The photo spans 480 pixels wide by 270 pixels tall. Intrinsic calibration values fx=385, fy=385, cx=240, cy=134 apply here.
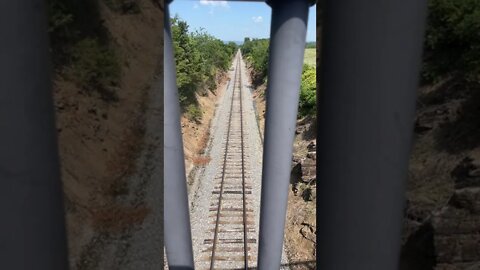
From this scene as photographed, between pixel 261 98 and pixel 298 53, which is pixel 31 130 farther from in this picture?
pixel 261 98

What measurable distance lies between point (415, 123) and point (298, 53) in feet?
13.5

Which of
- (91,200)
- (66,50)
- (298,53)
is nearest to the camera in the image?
(66,50)

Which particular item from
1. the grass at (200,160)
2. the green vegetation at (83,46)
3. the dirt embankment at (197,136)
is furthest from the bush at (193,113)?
the green vegetation at (83,46)

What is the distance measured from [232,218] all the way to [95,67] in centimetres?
1226

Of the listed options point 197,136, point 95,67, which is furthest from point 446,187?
point 197,136

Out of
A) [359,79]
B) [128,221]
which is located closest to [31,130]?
[128,221]

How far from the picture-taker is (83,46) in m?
2.03

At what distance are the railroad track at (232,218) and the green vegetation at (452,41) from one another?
9693 mm

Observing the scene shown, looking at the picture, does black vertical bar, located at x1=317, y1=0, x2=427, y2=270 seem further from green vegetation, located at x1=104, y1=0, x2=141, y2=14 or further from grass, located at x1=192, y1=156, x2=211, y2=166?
grass, located at x1=192, y1=156, x2=211, y2=166

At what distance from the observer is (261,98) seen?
40.3m

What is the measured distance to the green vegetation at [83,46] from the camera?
197 centimetres

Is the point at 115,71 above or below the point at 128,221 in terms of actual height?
above

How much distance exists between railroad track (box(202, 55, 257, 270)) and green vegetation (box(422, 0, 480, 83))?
9693 mm

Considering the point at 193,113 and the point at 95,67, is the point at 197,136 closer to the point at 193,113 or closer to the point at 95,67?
the point at 193,113
